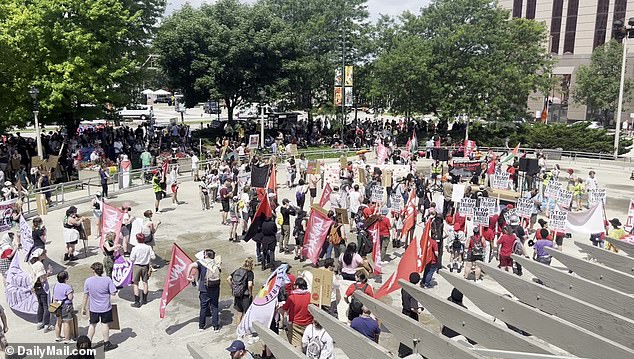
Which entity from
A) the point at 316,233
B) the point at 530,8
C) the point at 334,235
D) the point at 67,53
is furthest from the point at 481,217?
the point at 530,8

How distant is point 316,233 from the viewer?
13055 millimetres

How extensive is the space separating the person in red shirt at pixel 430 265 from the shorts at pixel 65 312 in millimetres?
7092

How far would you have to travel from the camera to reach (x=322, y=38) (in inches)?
1753

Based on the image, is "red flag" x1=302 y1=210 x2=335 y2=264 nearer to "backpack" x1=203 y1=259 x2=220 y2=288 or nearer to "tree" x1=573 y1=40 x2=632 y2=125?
"backpack" x1=203 y1=259 x2=220 y2=288

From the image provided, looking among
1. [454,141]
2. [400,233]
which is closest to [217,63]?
[454,141]

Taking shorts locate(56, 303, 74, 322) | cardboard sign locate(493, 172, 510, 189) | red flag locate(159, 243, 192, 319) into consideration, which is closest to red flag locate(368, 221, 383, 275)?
red flag locate(159, 243, 192, 319)

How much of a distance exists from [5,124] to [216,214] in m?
14.6

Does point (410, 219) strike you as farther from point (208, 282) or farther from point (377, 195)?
point (208, 282)

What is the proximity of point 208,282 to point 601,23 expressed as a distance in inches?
2796

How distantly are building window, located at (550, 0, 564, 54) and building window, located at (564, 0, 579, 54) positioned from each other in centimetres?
100

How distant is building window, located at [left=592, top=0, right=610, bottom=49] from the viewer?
66125 mm

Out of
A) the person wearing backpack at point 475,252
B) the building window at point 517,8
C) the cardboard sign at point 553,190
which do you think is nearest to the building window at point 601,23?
the building window at point 517,8

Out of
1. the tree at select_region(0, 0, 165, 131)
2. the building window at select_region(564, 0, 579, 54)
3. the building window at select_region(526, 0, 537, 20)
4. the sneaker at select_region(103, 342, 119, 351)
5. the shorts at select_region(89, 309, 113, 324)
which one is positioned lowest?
the sneaker at select_region(103, 342, 119, 351)

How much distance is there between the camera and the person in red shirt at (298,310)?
8.63 metres
